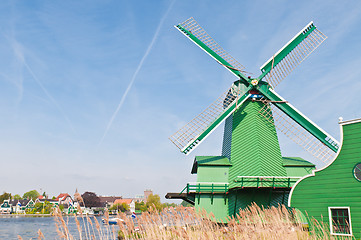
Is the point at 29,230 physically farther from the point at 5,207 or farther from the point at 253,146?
the point at 5,207

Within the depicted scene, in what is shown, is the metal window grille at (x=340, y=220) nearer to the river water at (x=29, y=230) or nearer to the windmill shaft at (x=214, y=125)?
the windmill shaft at (x=214, y=125)

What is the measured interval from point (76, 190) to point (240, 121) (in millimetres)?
14664

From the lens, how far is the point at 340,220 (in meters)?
10.4

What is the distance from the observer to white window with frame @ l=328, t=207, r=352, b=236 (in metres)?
10.1

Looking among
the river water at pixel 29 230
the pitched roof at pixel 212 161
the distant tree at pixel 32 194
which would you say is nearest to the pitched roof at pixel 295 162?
the pitched roof at pixel 212 161

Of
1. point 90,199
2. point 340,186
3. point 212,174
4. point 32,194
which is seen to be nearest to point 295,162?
point 212,174

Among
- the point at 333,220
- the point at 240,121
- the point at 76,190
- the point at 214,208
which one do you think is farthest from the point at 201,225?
the point at 240,121

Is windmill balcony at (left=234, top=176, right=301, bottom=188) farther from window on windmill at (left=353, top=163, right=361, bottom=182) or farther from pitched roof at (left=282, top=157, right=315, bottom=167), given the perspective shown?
window on windmill at (left=353, top=163, right=361, bottom=182)

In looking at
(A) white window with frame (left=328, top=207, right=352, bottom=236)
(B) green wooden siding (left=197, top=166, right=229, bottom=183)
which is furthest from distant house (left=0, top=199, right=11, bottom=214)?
(A) white window with frame (left=328, top=207, right=352, bottom=236)

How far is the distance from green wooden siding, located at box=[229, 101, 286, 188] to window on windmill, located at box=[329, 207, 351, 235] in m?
5.50

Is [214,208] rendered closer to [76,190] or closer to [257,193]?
[257,193]

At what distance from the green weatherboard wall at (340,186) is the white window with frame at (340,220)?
0.38 ft

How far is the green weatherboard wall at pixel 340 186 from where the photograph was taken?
1010 centimetres

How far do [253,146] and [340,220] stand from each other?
6.83 m
